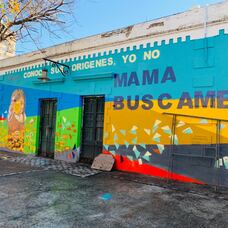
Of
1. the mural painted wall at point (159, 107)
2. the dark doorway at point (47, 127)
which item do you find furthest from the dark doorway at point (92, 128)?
the dark doorway at point (47, 127)

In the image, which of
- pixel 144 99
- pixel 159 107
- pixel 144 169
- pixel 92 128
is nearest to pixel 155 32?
pixel 144 99

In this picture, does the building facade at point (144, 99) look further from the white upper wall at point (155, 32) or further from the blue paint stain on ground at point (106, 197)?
the blue paint stain on ground at point (106, 197)

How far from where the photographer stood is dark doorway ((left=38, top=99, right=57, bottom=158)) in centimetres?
855

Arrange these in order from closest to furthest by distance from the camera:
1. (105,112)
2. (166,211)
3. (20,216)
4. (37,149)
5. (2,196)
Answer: (20,216) → (166,211) → (2,196) → (105,112) → (37,149)

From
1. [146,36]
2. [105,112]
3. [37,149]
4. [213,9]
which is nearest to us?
[213,9]

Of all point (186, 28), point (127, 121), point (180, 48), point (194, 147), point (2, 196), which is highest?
point (186, 28)

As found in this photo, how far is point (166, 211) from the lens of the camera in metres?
3.68

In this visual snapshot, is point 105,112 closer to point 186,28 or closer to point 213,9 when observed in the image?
point 186,28

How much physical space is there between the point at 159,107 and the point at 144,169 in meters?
1.64

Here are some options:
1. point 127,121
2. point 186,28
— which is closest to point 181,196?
point 127,121

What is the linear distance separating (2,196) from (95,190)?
1.69 metres

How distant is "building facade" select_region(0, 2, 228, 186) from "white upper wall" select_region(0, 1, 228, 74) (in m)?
0.02

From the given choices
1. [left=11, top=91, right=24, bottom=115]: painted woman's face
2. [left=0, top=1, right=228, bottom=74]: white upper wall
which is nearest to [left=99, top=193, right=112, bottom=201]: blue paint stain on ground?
[left=0, top=1, right=228, bottom=74]: white upper wall

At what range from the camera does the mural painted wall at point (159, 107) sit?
5270 mm
